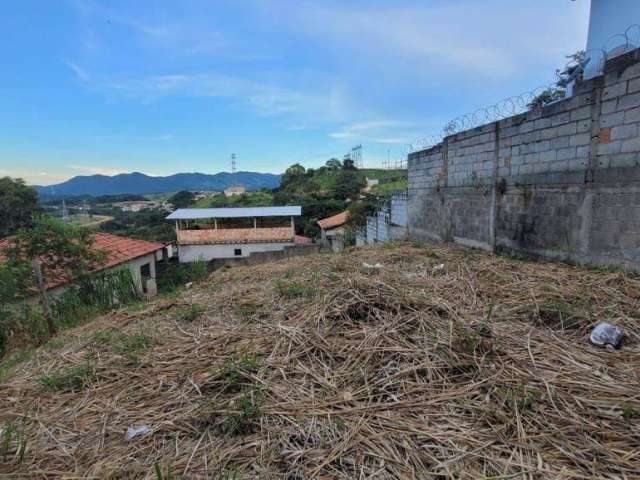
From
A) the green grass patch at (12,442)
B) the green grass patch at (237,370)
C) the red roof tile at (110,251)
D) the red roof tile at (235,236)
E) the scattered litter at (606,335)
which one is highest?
the scattered litter at (606,335)

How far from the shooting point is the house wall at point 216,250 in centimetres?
1909

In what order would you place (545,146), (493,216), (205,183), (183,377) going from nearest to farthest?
(183,377), (545,146), (493,216), (205,183)

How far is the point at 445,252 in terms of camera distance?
17.8 ft

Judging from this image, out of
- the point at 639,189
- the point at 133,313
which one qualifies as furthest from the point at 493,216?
the point at 133,313

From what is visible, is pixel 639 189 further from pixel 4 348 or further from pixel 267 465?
Answer: pixel 4 348

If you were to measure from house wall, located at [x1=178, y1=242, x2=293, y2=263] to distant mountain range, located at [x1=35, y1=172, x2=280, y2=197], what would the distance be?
5253 centimetres

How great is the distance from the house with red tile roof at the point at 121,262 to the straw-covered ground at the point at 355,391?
4.64m

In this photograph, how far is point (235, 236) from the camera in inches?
764

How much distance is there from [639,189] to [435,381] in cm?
293

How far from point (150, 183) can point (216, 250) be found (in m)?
83.2

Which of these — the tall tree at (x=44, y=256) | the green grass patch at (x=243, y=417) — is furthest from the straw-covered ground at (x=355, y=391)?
the tall tree at (x=44, y=256)

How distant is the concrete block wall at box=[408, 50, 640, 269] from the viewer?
3.20 m

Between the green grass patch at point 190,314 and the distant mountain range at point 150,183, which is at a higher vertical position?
the distant mountain range at point 150,183

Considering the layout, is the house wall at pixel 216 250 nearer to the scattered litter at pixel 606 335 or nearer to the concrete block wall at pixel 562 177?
the concrete block wall at pixel 562 177
